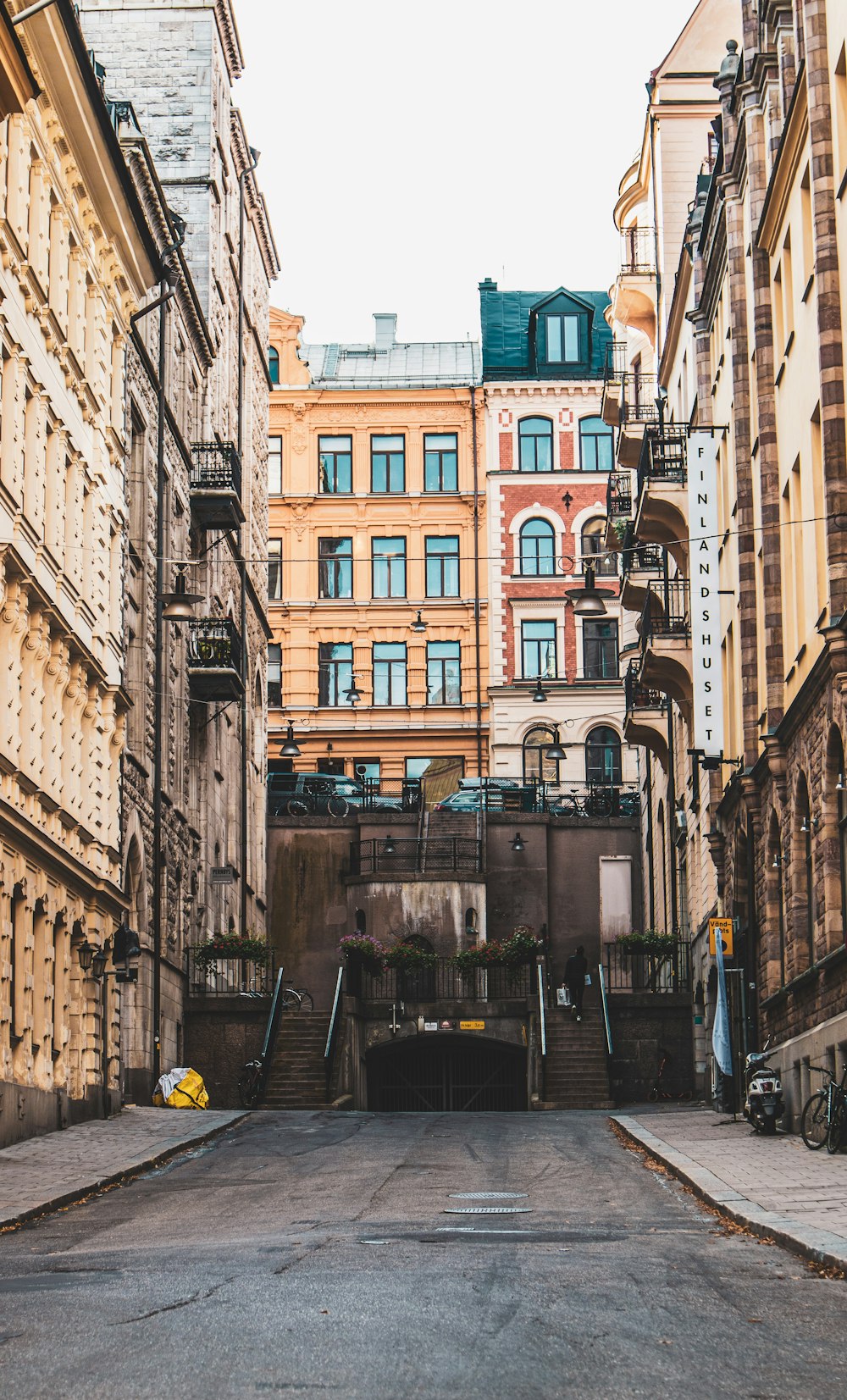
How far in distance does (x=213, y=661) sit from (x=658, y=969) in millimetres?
11239

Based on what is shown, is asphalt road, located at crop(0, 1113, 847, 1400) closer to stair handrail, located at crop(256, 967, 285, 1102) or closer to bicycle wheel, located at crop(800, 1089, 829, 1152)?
bicycle wheel, located at crop(800, 1089, 829, 1152)

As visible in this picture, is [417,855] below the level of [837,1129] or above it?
above

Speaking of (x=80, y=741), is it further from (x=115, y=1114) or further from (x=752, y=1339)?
(x=752, y=1339)

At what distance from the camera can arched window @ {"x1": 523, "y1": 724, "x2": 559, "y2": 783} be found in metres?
67.2

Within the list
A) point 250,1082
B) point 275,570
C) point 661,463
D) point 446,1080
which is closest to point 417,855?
point 446,1080

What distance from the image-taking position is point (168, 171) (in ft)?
156

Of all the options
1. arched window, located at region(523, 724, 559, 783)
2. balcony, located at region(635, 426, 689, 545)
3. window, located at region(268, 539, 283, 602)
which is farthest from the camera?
window, located at region(268, 539, 283, 602)

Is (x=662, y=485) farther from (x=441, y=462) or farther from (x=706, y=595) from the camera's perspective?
(x=441, y=462)

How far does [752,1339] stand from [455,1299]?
1741mm

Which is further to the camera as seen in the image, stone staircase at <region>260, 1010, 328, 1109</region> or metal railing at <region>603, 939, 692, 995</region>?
metal railing at <region>603, 939, 692, 995</region>

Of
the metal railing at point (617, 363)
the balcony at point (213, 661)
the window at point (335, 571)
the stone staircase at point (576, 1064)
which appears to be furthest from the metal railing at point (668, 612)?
the window at point (335, 571)

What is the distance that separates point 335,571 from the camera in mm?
71000

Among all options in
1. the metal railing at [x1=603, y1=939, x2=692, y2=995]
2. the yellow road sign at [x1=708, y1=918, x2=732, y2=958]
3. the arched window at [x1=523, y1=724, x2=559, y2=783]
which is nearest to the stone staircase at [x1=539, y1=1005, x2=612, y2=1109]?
the metal railing at [x1=603, y1=939, x2=692, y2=995]

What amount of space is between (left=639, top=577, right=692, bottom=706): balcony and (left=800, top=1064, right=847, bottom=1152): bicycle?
16.0 meters
